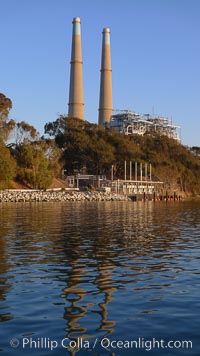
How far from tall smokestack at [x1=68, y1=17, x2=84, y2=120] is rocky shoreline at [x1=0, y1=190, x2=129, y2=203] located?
3868 cm

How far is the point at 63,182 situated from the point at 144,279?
91.0 metres

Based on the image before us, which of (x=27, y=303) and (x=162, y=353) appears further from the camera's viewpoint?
(x=27, y=303)

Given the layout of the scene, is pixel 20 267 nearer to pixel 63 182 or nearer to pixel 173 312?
pixel 173 312

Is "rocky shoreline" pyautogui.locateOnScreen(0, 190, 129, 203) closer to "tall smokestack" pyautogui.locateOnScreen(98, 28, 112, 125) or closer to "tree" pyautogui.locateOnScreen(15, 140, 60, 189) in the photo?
"tree" pyautogui.locateOnScreen(15, 140, 60, 189)

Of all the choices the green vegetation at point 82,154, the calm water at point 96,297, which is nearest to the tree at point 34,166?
the green vegetation at point 82,154

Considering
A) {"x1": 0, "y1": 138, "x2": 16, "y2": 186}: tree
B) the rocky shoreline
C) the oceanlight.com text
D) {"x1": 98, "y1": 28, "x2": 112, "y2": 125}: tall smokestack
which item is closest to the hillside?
{"x1": 98, "y1": 28, "x2": 112, "y2": 125}: tall smokestack

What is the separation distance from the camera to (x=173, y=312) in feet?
35.4

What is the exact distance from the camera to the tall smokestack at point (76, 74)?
123m

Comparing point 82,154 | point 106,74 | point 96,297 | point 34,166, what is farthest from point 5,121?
point 96,297

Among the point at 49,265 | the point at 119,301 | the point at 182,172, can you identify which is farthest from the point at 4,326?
the point at 182,172

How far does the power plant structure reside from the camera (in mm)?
123500

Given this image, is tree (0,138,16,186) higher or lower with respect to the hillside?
lower

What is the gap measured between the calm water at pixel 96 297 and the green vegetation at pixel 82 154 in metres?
61.8

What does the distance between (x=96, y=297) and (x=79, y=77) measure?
378ft
